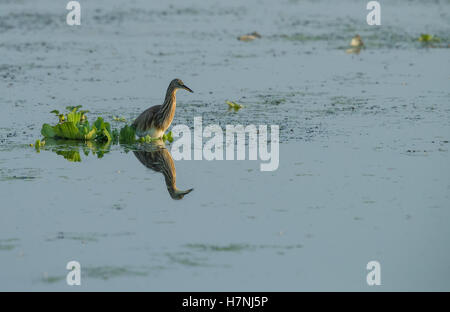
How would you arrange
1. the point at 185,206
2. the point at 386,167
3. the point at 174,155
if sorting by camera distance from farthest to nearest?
the point at 174,155 < the point at 386,167 < the point at 185,206

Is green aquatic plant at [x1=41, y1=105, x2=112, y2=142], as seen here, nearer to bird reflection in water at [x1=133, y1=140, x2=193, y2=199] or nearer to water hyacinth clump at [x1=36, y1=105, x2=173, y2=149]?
water hyacinth clump at [x1=36, y1=105, x2=173, y2=149]

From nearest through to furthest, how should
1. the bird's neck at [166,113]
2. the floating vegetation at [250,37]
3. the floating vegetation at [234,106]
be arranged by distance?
the bird's neck at [166,113]
the floating vegetation at [234,106]
the floating vegetation at [250,37]

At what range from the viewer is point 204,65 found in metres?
17.8

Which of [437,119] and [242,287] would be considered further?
[437,119]

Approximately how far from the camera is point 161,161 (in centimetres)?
1085

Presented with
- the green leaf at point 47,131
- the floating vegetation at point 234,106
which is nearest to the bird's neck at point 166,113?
the green leaf at point 47,131

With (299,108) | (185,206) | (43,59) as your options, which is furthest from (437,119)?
(43,59)

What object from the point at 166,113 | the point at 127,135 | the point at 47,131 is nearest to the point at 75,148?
the point at 47,131

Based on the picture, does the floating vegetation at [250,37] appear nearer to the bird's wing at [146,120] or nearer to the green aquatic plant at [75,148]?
the bird's wing at [146,120]

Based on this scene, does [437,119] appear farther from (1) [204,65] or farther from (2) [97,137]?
(1) [204,65]

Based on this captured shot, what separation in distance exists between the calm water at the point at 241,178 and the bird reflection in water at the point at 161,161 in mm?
107

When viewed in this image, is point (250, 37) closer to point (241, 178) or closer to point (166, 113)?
point (166, 113)

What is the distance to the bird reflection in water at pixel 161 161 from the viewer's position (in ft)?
31.6
